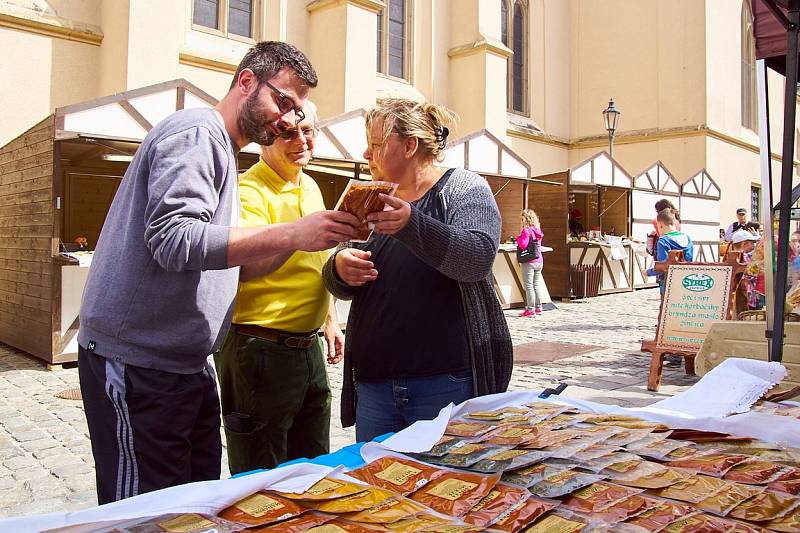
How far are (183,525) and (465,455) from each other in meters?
0.66

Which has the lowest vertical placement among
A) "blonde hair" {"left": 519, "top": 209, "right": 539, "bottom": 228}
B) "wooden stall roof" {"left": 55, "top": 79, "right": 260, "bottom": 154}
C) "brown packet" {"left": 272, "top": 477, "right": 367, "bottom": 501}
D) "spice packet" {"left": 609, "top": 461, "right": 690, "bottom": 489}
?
"brown packet" {"left": 272, "top": 477, "right": 367, "bottom": 501}

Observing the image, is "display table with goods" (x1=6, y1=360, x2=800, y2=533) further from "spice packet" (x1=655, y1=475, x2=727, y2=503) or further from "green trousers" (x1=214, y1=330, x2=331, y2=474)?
"green trousers" (x1=214, y1=330, x2=331, y2=474)

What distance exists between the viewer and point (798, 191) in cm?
304

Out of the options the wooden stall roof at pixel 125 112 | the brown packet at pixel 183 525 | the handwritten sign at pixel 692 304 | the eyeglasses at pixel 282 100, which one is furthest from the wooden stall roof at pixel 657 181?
the brown packet at pixel 183 525

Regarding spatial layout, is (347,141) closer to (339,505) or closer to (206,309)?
(206,309)

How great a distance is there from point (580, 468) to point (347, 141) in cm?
891

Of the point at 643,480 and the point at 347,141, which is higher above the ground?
the point at 347,141

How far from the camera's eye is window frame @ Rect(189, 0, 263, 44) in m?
14.6

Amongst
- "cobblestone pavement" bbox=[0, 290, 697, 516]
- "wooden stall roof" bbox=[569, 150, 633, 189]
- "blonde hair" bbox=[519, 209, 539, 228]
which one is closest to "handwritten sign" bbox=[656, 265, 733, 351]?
"cobblestone pavement" bbox=[0, 290, 697, 516]

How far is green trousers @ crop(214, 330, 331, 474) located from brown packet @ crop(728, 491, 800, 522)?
5.17ft

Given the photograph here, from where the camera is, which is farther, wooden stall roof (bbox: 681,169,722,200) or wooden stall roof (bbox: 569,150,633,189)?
wooden stall roof (bbox: 681,169,722,200)

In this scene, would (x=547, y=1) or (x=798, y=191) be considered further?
(x=547, y=1)

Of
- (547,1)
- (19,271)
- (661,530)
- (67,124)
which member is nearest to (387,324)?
(661,530)

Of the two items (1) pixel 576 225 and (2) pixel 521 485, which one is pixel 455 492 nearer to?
(2) pixel 521 485
